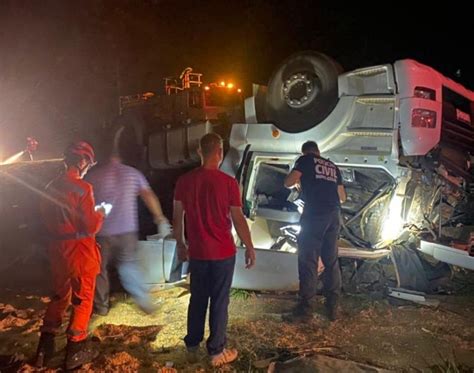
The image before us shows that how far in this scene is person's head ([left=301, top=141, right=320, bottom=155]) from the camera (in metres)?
4.70

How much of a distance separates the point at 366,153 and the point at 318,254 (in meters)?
1.14

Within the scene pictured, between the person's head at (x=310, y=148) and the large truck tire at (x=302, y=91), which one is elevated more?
the large truck tire at (x=302, y=91)

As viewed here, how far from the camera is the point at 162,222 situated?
16.4ft

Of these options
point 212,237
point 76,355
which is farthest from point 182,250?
point 76,355

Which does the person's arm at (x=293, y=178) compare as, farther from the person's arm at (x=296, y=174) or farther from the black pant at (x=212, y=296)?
the black pant at (x=212, y=296)

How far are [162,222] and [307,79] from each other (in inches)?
87.3

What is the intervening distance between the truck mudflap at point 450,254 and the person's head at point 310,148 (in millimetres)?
1447

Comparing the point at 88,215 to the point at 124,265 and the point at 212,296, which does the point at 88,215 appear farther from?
the point at 124,265

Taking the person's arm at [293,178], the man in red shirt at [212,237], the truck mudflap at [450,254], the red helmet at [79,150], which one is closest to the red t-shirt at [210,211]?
the man in red shirt at [212,237]

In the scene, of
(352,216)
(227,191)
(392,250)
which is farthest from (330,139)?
(227,191)

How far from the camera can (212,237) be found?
365 centimetres

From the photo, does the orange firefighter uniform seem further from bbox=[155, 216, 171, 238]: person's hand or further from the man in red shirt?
bbox=[155, 216, 171, 238]: person's hand

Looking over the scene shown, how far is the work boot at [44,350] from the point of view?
3.62 m

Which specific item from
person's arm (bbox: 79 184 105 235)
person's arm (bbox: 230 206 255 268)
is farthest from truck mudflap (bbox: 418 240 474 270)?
person's arm (bbox: 79 184 105 235)
